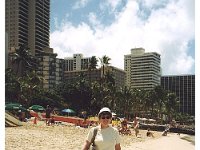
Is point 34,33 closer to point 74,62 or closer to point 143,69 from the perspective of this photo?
point 143,69

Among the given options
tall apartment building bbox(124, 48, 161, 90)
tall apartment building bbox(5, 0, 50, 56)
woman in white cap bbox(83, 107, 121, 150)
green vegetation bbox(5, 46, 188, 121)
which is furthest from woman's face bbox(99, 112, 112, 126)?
tall apartment building bbox(124, 48, 161, 90)

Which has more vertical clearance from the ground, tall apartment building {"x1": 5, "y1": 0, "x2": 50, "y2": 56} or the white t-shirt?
tall apartment building {"x1": 5, "y1": 0, "x2": 50, "y2": 56}

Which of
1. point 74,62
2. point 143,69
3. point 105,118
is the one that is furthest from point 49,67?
point 105,118

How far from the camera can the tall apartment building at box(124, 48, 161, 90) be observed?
347ft

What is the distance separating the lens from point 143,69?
354ft

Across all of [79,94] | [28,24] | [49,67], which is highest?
[28,24]

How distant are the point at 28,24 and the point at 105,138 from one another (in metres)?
108

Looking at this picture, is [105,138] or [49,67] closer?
[105,138]

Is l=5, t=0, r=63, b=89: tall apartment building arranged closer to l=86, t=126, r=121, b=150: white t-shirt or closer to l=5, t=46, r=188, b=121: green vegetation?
l=5, t=46, r=188, b=121: green vegetation

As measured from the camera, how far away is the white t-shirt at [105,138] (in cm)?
329

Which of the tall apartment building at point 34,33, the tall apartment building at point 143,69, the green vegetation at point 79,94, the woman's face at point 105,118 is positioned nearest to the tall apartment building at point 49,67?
the tall apartment building at point 34,33

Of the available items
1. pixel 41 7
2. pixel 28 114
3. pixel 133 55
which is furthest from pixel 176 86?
pixel 28 114

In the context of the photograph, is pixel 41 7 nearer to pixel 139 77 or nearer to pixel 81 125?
pixel 139 77

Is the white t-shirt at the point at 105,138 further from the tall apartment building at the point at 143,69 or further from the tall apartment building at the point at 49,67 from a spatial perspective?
the tall apartment building at the point at 49,67
